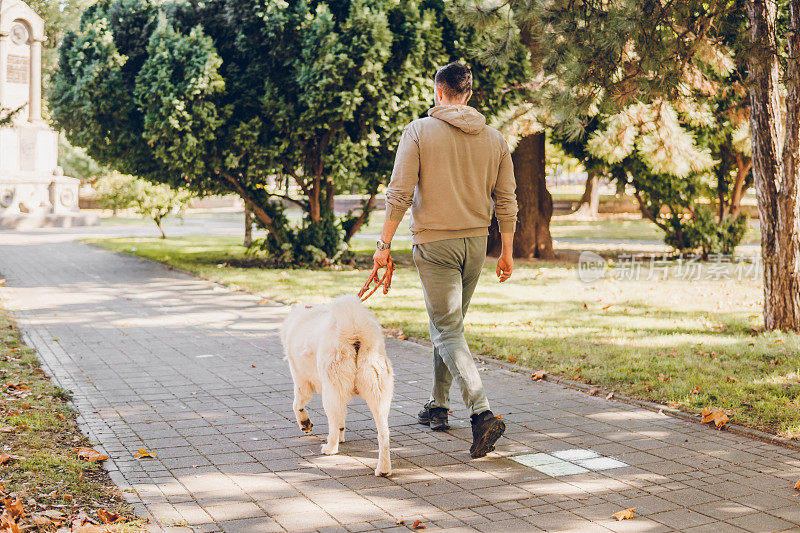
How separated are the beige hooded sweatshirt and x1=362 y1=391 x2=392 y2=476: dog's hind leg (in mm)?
1064

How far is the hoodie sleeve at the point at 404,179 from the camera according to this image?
5199 millimetres

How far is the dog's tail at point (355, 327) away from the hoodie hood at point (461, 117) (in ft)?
4.23

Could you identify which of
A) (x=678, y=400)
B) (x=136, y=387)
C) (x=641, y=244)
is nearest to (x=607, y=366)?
(x=678, y=400)

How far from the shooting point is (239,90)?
16.6 meters

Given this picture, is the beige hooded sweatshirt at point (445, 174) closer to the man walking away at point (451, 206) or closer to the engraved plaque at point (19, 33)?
the man walking away at point (451, 206)

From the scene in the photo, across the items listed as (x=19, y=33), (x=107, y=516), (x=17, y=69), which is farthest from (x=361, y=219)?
(x=19, y=33)

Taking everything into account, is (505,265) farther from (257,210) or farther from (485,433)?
(257,210)

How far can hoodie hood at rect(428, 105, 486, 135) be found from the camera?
17.2 feet

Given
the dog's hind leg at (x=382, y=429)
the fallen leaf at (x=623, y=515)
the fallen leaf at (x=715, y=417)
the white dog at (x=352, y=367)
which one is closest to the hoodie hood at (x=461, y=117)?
the white dog at (x=352, y=367)

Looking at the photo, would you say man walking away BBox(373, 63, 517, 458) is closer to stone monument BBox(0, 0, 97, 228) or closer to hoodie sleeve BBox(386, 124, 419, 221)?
hoodie sleeve BBox(386, 124, 419, 221)

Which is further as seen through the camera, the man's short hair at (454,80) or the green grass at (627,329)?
the green grass at (627,329)

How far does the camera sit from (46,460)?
4988 millimetres

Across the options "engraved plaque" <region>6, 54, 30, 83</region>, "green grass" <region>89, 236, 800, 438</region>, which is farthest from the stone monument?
"green grass" <region>89, 236, 800, 438</region>

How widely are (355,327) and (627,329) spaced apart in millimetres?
5894
